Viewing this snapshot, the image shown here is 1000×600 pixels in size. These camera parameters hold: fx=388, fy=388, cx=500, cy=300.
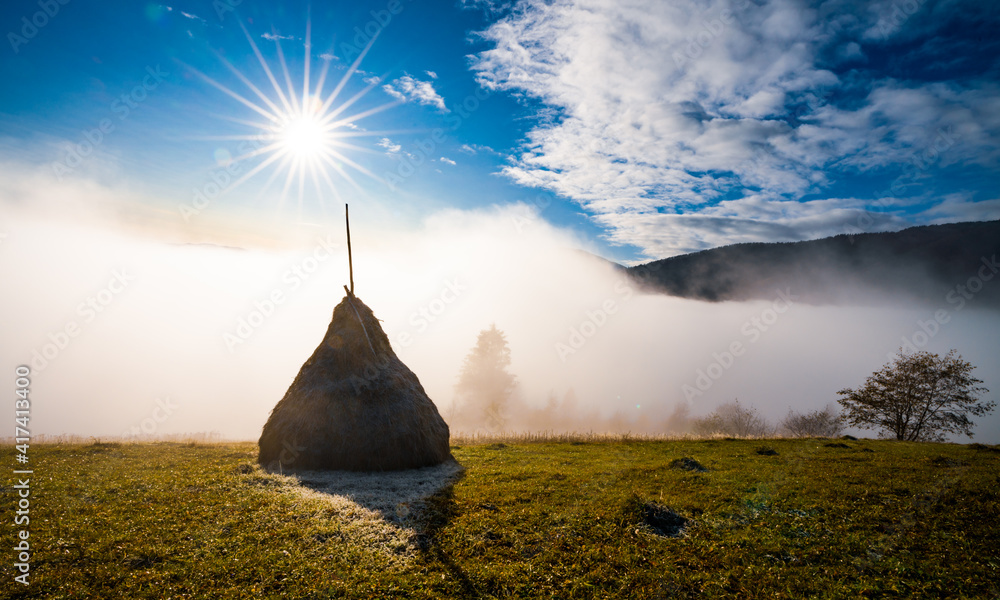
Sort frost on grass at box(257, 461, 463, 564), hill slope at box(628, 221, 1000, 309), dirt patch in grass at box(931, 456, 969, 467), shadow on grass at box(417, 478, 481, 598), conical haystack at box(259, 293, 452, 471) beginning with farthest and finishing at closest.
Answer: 1. hill slope at box(628, 221, 1000, 309)
2. conical haystack at box(259, 293, 452, 471)
3. dirt patch in grass at box(931, 456, 969, 467)
4. frost on grass at box(257, 461, 463, 564)
5. shadow on grass at box(417, 478, 481, 598)

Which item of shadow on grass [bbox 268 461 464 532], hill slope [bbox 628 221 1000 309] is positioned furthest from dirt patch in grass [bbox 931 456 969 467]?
hill slope [bbox 628 221 1000 309]

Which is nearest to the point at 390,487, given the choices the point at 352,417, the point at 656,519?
the point at 352,417

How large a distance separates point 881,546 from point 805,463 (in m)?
10.7

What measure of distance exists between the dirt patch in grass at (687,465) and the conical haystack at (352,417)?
11429 mm

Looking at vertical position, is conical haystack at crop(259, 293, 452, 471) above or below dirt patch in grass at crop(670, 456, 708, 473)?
above

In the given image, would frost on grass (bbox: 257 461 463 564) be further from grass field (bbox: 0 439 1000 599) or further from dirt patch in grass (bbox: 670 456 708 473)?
dirt patch in grass (bbox: 670 456 708 473)

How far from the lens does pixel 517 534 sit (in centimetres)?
1091

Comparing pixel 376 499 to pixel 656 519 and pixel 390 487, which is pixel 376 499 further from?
pixel 656 519

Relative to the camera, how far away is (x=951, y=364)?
32.0 metres

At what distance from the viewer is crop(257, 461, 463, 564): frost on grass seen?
34.3ft

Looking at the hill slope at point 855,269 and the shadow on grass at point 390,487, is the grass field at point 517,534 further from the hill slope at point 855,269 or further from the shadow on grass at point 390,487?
the hill slope at point 855,269

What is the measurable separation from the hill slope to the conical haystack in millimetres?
152826

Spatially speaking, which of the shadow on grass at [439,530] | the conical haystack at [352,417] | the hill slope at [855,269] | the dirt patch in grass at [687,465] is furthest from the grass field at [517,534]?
the hill slope at [855,269]

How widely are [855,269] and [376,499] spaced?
182265mm
